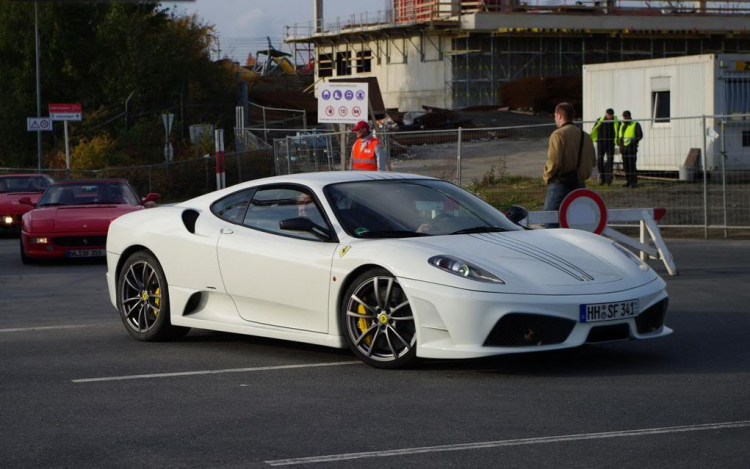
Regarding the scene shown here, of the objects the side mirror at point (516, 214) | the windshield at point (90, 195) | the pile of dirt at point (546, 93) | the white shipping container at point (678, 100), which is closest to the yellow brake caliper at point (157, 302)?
the side mirror at point (516, 214)

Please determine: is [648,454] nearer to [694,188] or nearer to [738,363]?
[738,363]

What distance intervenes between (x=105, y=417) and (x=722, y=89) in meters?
23.6

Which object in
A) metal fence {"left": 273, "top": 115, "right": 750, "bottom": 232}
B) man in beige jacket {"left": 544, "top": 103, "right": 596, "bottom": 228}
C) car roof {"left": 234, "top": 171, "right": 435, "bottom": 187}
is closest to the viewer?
car roof {"left": 234, "top": 171, "right": 435, "bottom": 187}

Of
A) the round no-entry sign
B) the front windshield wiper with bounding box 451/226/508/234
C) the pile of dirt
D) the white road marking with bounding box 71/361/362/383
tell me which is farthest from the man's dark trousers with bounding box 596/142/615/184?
the pile of dirt

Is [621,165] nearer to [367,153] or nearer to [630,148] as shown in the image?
[630,148]

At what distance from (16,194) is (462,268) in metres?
18.9

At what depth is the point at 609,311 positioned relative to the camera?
7.36 metres

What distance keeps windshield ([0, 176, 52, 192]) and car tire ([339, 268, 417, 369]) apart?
18.5m

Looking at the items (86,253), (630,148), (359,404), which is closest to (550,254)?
(359,404)

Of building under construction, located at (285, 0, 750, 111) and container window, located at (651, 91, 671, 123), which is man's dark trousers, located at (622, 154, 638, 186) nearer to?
container window, located at (651, 91, 671, 123)

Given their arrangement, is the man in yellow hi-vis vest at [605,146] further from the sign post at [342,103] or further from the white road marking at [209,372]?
the white road marking at [209,372]

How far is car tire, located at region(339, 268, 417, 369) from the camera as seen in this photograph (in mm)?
7457

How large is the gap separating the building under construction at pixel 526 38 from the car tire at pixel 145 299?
51.9 metres

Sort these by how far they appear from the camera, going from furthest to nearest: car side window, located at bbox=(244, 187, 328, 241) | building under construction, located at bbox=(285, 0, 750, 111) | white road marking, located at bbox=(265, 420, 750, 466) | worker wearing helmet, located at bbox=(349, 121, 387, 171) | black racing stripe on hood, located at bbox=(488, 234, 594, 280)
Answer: building under construction, located at bbox=(285, 0, 750, 111) < worker wearing helmet, located at bbox=(349, 121, 387, 171) < car side window, located at bbox=(244, 187, 328, 241) < black racing stripe on hood, located at bbox=(488, 234, 594, 280) < white road marking, located at bbox=(265, 420, 750, 466)
